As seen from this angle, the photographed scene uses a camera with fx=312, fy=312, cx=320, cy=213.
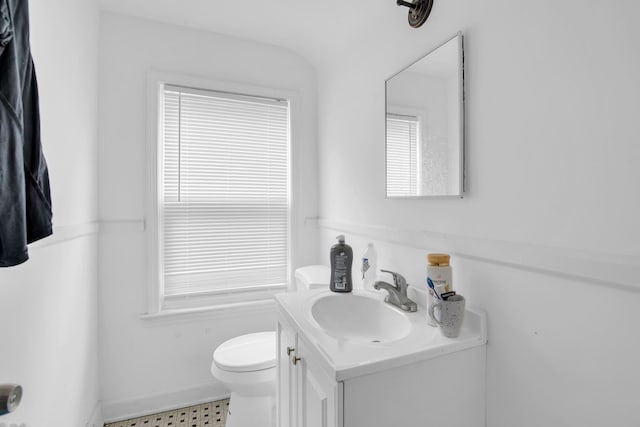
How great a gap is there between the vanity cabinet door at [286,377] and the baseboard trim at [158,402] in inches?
32.8

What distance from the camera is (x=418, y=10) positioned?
48.4 inches

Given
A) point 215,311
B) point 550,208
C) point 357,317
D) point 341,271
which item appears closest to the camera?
point 550,208

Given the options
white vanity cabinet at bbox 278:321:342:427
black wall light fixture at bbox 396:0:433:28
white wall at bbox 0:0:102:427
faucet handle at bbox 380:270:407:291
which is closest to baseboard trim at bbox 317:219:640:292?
faucet handle at bbox 380:270:407:291

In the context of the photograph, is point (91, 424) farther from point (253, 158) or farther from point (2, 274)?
point (253, 158)

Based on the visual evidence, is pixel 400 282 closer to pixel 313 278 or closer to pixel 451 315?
pixel 451 315

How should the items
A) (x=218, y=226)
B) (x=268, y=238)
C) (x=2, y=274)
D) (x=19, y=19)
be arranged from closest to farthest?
(x=19, y=19) → (x=2, y=274) → (x=218, y=226) → (x=268, y=238)

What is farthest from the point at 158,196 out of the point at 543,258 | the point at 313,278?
the point at 543,258

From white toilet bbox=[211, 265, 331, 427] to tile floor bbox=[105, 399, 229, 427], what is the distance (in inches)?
12.8

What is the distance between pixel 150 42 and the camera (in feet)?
6.00

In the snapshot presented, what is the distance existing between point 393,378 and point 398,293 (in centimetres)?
42

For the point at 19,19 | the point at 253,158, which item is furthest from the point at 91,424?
the point at 19,19

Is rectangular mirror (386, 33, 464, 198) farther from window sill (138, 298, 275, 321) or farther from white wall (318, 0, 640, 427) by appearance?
window sill (138, 298, 275, 321)

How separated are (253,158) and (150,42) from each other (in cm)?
88

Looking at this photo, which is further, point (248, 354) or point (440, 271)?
point (248, 354)
